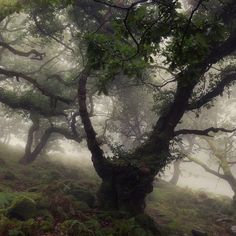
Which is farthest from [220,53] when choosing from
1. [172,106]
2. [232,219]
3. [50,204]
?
[232,219]

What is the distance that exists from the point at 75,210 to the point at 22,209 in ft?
7.44

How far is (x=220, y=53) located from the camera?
48.7ft

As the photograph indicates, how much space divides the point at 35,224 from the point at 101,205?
14.0ft

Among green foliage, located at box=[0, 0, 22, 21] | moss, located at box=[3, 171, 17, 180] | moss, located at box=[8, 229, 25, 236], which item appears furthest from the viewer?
moss, located at box=[3, 171, 17, 180]

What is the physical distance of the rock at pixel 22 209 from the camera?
11.6 metres

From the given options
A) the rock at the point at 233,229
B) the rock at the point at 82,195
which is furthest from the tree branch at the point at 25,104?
the rock at the point at 233,229

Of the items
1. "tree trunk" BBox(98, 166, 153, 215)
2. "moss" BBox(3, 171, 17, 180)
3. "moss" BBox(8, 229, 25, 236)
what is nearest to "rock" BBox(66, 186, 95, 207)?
"tree trunk" BBox(98, 166, 153, 215)

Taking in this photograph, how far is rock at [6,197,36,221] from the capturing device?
1162cm

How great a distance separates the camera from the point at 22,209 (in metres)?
11.8

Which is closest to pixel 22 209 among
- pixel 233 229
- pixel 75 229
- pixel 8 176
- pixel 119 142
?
pixel 75 229

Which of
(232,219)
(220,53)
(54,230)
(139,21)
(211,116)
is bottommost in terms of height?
(54,230)

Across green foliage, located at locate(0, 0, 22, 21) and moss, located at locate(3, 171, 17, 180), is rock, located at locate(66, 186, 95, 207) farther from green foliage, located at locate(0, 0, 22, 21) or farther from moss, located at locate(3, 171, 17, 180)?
green foliage, located at locate(0, 0, 22, 21)

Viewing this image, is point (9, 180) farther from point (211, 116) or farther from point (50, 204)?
point (211, 116)

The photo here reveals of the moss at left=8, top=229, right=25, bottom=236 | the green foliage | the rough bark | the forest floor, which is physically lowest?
the moss at left=8, top=229, right=25, bottom=236
